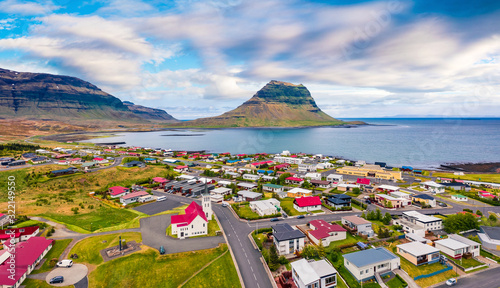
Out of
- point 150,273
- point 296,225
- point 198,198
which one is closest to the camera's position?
point 150,273

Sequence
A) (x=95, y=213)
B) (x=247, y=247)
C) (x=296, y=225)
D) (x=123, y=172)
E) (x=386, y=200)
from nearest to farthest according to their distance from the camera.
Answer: (x=247, y=247)
(x=296, y=225)
(x=95, y=213)
(x=386, y=200)
(x=123, y=172)

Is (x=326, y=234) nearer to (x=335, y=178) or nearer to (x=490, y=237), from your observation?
(x=490, y=237)

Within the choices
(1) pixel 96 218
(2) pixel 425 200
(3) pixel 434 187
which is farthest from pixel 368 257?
(3) pixel 434 187

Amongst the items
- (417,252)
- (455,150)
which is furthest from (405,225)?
(455,150)

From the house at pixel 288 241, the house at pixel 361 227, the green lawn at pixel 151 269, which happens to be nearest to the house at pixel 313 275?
the house at pixel 288 241

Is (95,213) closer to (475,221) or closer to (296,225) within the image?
(296,225)

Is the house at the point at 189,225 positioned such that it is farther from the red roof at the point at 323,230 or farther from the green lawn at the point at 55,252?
the red roof at the point at 323,230
